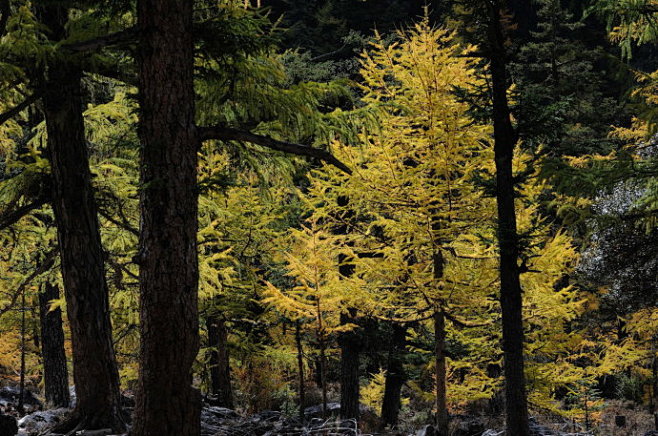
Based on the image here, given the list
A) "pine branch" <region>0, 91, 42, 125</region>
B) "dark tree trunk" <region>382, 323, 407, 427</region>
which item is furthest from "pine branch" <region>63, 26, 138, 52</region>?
"dark tree trunk" <region>382, 323, 407, 427</region>

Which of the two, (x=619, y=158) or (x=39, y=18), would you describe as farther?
(x=619, y=158)

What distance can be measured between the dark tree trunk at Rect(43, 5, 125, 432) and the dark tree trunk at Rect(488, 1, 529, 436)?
6.00 m

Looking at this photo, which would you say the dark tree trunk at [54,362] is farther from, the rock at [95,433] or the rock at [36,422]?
the rock at [95,433]

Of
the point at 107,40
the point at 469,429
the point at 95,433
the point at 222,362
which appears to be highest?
the point at 107,40

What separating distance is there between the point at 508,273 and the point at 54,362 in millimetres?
10554

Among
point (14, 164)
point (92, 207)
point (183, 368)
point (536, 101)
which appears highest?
point (536, 101)

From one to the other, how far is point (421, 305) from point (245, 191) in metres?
5.36

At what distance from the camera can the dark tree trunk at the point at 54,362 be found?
1209cm

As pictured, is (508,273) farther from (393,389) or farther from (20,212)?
(393,389)

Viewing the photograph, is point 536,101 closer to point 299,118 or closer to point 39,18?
point 299,118

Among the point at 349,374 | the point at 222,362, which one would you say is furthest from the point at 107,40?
the point at 222,362

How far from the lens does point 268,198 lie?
6.59 m

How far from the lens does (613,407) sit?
25.8 metres

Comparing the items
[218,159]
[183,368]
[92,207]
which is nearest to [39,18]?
[92,207]
